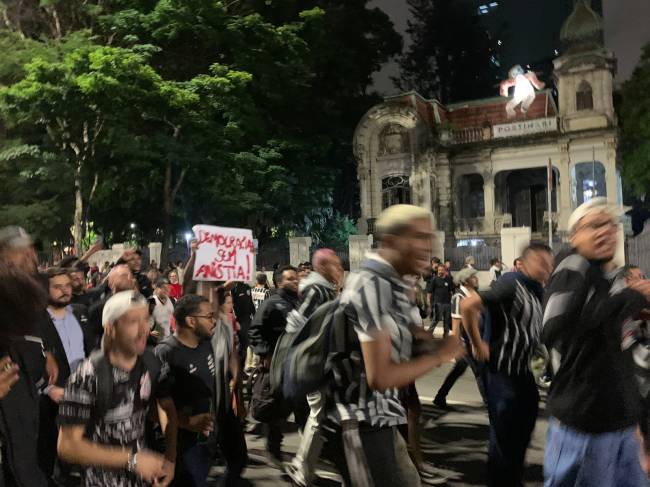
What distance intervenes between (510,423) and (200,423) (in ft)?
6.72

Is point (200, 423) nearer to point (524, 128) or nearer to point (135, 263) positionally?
point (135, 263)

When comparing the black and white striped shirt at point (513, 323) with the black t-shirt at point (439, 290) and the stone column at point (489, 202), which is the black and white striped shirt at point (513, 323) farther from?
the stone column at point (489, 202)

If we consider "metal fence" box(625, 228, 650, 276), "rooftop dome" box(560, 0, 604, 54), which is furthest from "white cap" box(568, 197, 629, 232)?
"rooftop dome" box(560, 0, 604, 54)

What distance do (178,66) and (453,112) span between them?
566 inches

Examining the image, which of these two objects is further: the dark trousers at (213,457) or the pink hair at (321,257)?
the pink hair at (321,257)

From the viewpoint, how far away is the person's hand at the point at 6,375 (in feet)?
7.53

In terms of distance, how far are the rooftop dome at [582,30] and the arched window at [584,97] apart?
1708mm

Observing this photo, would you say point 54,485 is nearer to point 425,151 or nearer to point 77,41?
point 77,41

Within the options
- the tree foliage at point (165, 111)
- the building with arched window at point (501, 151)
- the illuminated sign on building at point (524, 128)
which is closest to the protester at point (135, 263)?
the tree foliage at point (165, 111)

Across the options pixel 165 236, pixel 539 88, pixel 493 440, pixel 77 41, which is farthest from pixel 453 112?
pixel 493 440

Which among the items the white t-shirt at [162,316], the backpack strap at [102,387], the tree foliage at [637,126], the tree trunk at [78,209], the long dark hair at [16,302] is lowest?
the white t-shirt at [162,316]

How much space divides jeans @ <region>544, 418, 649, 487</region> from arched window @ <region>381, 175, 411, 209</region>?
2645 cm

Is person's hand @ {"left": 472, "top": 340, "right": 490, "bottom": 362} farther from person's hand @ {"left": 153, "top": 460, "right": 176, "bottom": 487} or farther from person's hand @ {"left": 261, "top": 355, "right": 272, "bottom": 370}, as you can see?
person's hand @ {"left": 261, "top": 355, "right": 272, "bottom": 370}

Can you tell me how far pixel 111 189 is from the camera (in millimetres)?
23094
